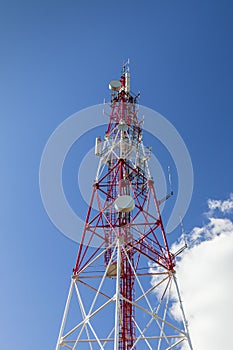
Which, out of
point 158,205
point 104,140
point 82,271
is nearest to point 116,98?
point 104,140

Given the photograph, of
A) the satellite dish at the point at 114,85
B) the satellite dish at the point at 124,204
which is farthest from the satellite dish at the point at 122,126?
the satellite dish at the point at 124,204

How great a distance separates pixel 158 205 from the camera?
17.8 metres

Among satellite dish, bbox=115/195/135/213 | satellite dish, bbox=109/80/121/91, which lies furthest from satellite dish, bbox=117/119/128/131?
satellite dish, bbox=115/195/135/213

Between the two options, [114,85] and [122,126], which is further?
[114,85]

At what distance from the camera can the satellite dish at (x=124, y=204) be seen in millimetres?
15781

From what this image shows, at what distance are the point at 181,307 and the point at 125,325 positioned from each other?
228cm

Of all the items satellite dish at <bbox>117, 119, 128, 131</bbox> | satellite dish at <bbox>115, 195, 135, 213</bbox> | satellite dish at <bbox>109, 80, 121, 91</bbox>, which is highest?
satellite dish at <bbox>109, 80, 121, 91</bbox>

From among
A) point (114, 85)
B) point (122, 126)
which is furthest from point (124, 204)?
point (114, 85)

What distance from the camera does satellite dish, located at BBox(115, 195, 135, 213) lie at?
15781 millimetres

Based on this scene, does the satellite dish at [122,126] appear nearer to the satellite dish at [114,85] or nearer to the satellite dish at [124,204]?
the satellite dish at [114,85]

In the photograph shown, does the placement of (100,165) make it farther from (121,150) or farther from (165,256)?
(165,256)

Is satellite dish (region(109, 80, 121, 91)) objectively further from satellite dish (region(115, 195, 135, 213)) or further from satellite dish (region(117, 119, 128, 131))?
satellite dish (region(115, 195, 135, 213))

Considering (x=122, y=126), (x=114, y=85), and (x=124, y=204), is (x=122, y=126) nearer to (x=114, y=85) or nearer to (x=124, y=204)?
(x=114, y=85)

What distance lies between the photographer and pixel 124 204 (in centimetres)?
1585
